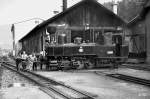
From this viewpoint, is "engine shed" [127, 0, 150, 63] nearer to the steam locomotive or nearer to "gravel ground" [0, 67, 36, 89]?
the steam locomotive

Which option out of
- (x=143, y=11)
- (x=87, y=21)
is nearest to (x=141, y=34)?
(x=143, y=11)

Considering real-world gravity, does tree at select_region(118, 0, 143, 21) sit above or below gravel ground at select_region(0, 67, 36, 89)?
above

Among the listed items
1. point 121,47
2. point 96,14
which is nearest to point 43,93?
point 121,47

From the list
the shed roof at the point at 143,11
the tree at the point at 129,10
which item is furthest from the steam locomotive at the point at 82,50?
the tree at the point at 129,10

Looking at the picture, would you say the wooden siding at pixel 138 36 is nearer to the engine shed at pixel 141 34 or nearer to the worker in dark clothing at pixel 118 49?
the engine shed at pixel 141 34

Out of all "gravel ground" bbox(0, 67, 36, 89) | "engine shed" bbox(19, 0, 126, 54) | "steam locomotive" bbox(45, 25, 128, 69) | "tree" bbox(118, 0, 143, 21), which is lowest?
"gravel ground" bbox(0, 67, 36, 89)

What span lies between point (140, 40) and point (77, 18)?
6.65 m

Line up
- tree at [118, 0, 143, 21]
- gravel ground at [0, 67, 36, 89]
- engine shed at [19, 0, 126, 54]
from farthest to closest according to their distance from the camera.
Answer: tree at [118, 0, 143, 21] → engine shed at [19, 0, 126, 54] → gravel ground at [0, 67, 36, 89]

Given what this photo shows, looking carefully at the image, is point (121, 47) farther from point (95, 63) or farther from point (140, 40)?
point (140, 40)

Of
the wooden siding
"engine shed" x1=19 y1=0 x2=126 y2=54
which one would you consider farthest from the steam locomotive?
the wooden siding

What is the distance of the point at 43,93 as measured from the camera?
11.9 metres

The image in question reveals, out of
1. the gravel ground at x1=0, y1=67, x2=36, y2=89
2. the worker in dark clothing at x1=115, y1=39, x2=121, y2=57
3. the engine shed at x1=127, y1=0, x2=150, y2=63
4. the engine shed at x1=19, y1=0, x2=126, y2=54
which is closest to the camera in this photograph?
the gravel ground at x1=0, y1=67, x2=36, y2=89

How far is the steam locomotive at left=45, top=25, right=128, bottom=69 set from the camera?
2247 cm

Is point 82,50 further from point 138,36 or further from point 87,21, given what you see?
point 138,36
